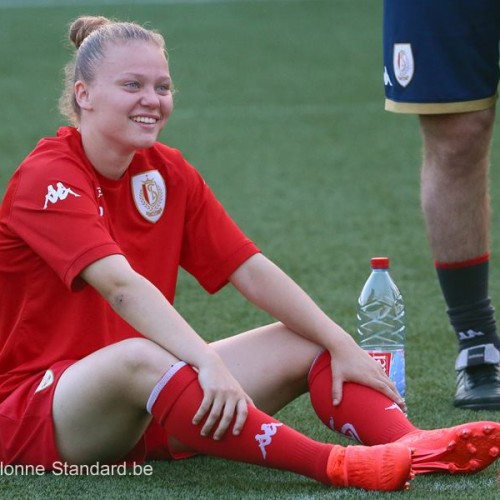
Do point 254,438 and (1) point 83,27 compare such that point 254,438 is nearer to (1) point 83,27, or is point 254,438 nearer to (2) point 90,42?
(2) point 90,42

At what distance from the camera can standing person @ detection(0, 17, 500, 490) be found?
2828 millimetres

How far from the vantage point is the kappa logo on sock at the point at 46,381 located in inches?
118

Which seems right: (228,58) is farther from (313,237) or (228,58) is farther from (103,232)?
(103,232)

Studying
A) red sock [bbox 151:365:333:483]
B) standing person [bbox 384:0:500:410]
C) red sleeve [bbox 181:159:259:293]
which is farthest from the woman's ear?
standing person [bbox 384:0:500:410]

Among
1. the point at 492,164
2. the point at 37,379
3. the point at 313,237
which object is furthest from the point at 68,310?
the point at 492,164

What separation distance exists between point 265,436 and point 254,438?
23 mm

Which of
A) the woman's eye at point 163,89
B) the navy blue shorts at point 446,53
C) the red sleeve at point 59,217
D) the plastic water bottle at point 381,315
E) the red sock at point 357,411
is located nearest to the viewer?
the red sleeve at point 59,217

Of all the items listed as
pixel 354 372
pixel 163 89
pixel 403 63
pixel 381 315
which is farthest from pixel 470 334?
pixel 163 89

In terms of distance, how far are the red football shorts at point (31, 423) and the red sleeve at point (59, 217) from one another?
0.79ft

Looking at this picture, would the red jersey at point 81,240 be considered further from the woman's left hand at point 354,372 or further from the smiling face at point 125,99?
the woman's left hand at point 354,372

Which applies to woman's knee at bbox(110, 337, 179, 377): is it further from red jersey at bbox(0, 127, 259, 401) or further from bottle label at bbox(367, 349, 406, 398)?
bottle label at bbox(367, 349, 406, 398)

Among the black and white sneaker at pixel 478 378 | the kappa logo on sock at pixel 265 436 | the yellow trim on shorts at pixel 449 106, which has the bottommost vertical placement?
the black and white sneaker at pixel 478 378

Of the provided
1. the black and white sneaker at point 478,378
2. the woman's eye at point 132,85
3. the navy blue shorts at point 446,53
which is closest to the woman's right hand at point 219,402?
the woman's eye at point 132,85

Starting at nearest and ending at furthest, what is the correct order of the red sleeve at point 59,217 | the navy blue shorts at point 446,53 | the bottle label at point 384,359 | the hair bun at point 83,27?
the red sleeve at point 59,217 < the hair bun at point 83,27 < the bottle label at point 384,359 < the navy blue shorts at point 446,53
